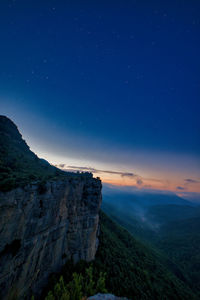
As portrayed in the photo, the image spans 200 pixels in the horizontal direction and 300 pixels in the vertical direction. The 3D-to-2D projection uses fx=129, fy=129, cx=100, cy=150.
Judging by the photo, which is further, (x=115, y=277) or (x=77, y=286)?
(x=115, y=277)

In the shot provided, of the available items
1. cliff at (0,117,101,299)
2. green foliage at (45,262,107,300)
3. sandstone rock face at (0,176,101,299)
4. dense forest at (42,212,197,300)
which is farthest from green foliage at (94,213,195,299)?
sandstone rock face at (0,176,101,299)

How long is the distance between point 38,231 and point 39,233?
0.41 m

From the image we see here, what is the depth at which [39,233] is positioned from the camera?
14.8m

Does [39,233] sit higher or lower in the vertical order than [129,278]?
higher

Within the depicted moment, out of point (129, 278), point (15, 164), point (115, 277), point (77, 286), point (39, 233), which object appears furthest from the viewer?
point (129, 278)

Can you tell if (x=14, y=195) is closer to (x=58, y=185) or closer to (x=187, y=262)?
(x=58, y=185)

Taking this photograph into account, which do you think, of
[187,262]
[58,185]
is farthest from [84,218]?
[187,262]

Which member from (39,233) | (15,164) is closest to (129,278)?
(39,233)

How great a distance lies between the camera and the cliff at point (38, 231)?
11102 mm

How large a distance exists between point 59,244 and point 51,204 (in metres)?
7.98

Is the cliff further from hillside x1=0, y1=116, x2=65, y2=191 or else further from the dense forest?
the dense forest

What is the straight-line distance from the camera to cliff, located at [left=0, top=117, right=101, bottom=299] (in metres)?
11.1

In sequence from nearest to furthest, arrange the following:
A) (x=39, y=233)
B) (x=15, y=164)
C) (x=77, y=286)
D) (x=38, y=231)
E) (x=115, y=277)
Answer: (x=77, y=286) < (x=38, y=231) < (x=39, y=233) < (x=15, y=164) < (x=115, y=277)

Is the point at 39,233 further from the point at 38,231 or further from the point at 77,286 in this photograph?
the point at 77,286
